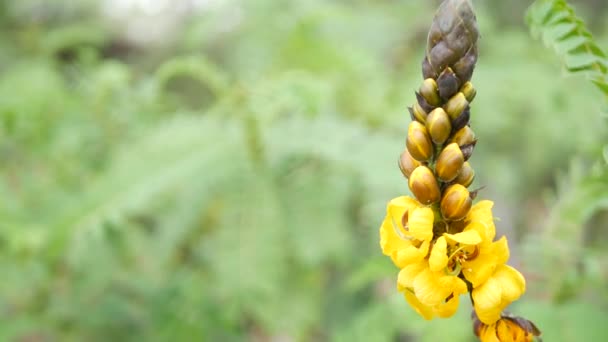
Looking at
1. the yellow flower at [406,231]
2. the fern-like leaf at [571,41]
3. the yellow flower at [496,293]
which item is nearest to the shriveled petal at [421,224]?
the yellow flower at [406,231]

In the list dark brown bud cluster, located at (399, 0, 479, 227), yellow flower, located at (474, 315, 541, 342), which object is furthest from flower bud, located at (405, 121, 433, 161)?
yellow flower, located at (474, 315, 541, 342)

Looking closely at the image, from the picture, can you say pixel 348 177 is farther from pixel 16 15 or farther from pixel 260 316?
pixel 16 15

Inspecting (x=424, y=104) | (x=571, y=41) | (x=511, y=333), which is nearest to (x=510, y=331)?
(x=511, y=333)

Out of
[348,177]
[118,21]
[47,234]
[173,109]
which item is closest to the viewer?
[47,234]

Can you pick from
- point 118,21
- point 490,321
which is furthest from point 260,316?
point 118,21

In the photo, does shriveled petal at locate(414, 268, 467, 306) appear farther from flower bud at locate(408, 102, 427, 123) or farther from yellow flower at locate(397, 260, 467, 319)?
flower bud at locate(408, 102, 427, 123)

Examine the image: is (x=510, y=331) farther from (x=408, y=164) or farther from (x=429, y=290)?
(x=408, y=164)
